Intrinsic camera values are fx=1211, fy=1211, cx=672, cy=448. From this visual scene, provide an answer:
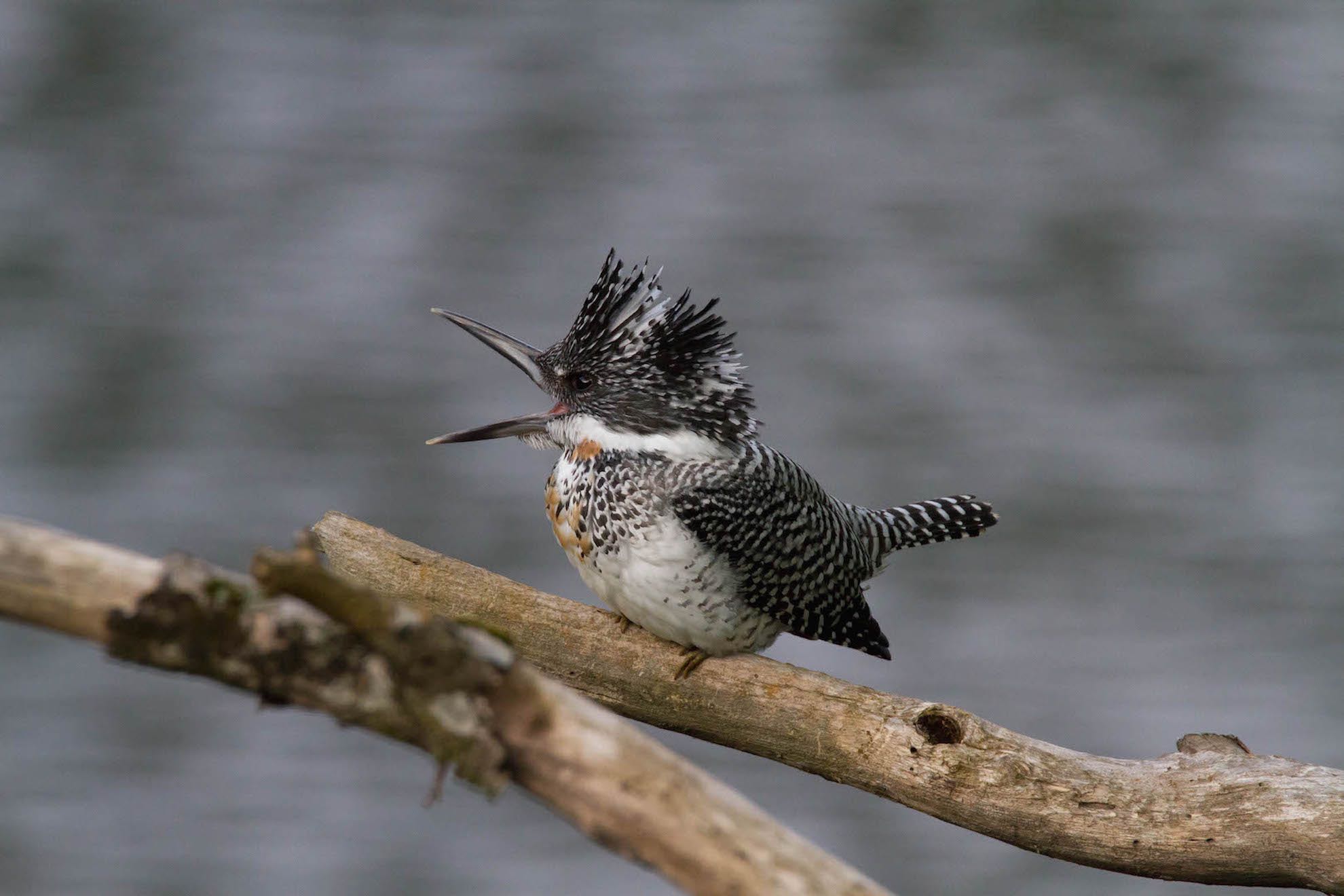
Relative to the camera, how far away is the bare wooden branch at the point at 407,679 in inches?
32.7

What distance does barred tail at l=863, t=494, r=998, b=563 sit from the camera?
7.12ft

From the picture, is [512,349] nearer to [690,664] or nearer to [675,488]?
[675,488]

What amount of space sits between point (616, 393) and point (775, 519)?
32 cm

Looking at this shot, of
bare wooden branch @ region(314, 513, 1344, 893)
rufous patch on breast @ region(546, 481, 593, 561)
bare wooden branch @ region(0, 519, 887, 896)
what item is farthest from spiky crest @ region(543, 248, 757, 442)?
bare wooden branch @ region(0, 519, 887, 896)

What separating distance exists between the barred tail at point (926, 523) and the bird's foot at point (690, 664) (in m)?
0.44

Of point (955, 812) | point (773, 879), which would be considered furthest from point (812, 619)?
point (773, 879)

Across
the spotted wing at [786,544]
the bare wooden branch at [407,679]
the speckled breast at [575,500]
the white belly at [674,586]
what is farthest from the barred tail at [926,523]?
the bare wooden branch at [407,679]

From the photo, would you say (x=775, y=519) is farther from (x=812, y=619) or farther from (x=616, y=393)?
(x=616, y=393)

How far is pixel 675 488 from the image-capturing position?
1.83 metres

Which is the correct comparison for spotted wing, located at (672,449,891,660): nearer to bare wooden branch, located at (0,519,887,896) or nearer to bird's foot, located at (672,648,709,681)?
bird's foot, located at (672,648,709,681)

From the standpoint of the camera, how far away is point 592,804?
86cm

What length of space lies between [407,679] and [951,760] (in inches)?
37.2

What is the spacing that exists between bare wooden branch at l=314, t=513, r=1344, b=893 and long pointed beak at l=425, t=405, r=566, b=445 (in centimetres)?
20

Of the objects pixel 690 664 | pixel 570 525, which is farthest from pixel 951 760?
pixel 570 525
